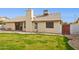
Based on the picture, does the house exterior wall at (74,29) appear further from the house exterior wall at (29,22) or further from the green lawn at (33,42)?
the house exterior wall at (29,22)

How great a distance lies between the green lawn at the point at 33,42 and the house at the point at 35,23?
0.11m

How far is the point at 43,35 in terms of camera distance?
13.9ft

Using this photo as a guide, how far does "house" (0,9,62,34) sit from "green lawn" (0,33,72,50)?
11 cm

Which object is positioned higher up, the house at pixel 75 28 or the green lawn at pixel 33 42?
the house at pixel 75 28

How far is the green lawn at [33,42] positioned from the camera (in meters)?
4.18

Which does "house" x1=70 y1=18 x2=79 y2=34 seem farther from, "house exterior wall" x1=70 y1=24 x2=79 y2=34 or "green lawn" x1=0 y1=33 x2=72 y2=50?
"green lawn" x1=0 y1=33 x2=72 y2=50

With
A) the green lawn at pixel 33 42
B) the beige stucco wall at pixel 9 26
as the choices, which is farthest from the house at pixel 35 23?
the green lawn at pixel 33 42

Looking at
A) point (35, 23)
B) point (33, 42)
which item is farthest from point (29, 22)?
point (33, 42)

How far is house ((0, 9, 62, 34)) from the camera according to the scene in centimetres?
425
